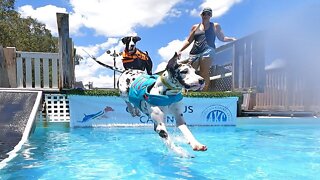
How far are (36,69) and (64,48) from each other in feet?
3.40

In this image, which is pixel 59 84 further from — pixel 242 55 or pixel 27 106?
pixel 242 55

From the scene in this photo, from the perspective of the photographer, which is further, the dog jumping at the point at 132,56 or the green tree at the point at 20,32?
the green tree at the point at 20,32

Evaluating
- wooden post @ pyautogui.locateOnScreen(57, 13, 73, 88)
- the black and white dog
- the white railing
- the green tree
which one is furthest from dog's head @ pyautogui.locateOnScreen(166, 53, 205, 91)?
the green tree

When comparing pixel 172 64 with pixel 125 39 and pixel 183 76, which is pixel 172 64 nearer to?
pixel 183 76

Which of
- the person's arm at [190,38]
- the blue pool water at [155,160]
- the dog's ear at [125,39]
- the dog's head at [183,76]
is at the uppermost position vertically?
the person's arm at [190,38]

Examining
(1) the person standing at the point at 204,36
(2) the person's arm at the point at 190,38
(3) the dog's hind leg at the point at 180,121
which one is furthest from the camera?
(1) the person standing at the point at 204,36

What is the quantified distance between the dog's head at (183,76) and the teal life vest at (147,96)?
251 millimetres

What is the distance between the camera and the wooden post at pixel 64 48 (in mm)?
7793

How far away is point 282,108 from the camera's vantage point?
12.5 metres

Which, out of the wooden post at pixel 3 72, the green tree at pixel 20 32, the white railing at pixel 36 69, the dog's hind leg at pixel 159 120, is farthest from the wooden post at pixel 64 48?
the green tree at pixel 20 32

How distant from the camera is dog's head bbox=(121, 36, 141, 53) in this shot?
489 cm

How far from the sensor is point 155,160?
12.0ft

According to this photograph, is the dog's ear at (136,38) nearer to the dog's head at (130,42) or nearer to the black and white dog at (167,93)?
the dog's head at (130,42)

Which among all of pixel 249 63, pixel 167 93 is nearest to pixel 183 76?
pixel 167 93
